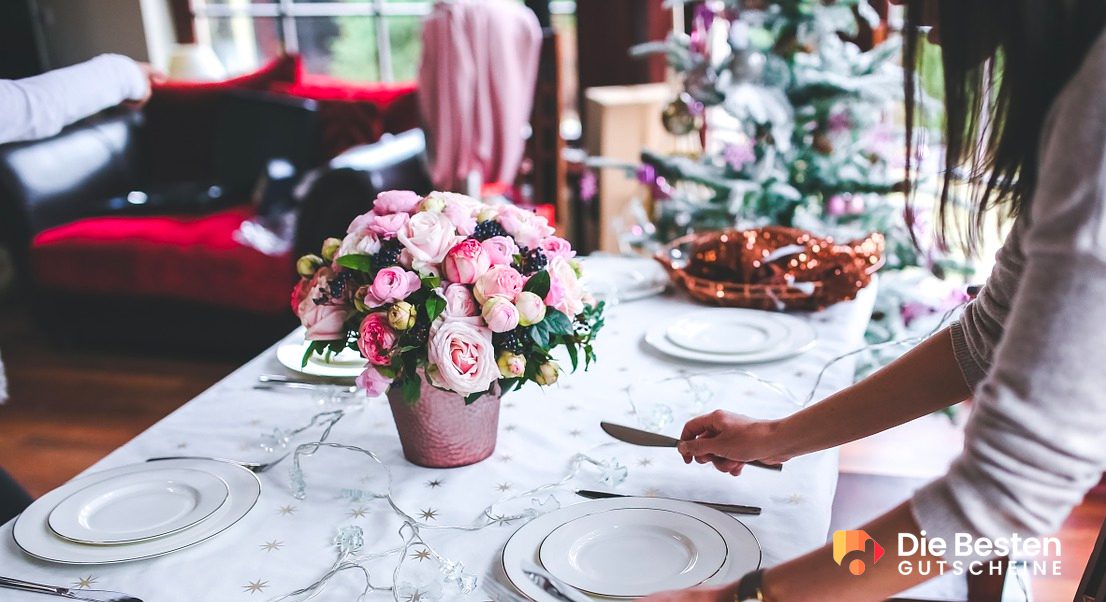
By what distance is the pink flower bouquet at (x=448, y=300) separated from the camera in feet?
2.77

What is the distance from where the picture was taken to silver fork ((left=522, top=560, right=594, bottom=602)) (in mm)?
707

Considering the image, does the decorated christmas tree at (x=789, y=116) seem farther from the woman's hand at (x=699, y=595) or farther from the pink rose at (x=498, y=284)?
the woman's hand at (x=699, y=595)

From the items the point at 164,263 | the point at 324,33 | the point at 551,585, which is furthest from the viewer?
the point at 324,33

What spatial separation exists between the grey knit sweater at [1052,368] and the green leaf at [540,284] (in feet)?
1.39

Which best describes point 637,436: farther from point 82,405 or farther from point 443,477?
point 82,405

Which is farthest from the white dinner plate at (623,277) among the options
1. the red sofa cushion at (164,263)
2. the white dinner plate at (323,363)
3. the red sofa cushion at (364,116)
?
the red sofa cushion at (364,116)

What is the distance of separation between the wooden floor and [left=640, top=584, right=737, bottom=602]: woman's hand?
5.61 feet

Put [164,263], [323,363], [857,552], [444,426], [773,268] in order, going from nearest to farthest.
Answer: [857,552] < [444,426] < [323,363] < [773,268] < [164,263]

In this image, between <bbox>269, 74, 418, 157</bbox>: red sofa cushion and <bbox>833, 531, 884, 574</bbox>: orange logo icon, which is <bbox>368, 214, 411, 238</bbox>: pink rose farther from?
<bbox>269, 74, 418, 157</bbox>: red sofa cushion

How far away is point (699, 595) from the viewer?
662 mm

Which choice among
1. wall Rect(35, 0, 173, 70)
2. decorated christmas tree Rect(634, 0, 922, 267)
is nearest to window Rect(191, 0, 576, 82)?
wall Rect(35, 0, 173, 70)

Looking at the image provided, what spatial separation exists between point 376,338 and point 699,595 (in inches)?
15.5

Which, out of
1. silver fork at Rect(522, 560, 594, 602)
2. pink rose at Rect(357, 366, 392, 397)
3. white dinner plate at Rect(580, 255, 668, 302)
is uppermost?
pink rose at Rect(357, 366, 392, 397)

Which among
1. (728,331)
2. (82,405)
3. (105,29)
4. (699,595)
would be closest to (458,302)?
(699,595)
